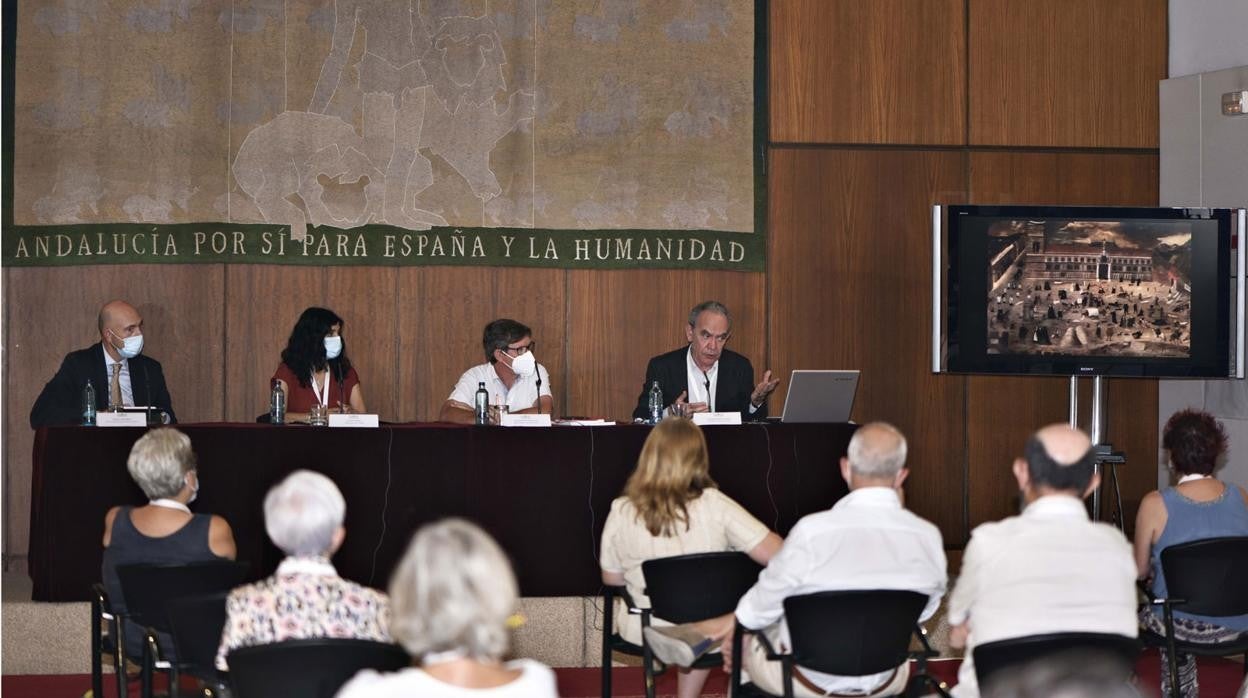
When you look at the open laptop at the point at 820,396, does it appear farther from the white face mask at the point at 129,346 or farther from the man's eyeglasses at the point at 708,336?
the white face mask at the point at 129,346

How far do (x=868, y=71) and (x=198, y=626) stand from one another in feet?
19.0

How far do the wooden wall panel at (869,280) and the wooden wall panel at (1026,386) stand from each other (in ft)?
0.66

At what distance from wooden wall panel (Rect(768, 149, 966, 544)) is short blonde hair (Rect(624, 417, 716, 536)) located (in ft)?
12.6

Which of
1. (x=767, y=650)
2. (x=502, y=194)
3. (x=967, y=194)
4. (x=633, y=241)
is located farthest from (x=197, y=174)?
(x=767, y=650)

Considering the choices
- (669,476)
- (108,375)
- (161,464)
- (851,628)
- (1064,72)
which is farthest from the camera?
(1064,72)

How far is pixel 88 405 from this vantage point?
6.02 metres

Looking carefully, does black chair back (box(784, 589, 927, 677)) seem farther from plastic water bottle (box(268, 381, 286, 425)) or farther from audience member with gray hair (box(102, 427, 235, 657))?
plastic water bottle (box(268, 381, 286, 425))

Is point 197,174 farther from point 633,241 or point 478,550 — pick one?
point 478,550

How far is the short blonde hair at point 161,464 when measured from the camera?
411 centimetres

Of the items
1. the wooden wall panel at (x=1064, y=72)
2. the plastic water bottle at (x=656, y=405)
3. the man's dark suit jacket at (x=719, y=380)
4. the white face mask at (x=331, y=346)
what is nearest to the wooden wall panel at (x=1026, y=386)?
the wooden wall panel at (x=1064, y=72)

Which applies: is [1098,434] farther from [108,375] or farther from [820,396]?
[108,375]

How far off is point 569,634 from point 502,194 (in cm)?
287

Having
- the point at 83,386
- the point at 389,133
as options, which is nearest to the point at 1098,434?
the point at 389,133

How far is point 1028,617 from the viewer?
321cm
